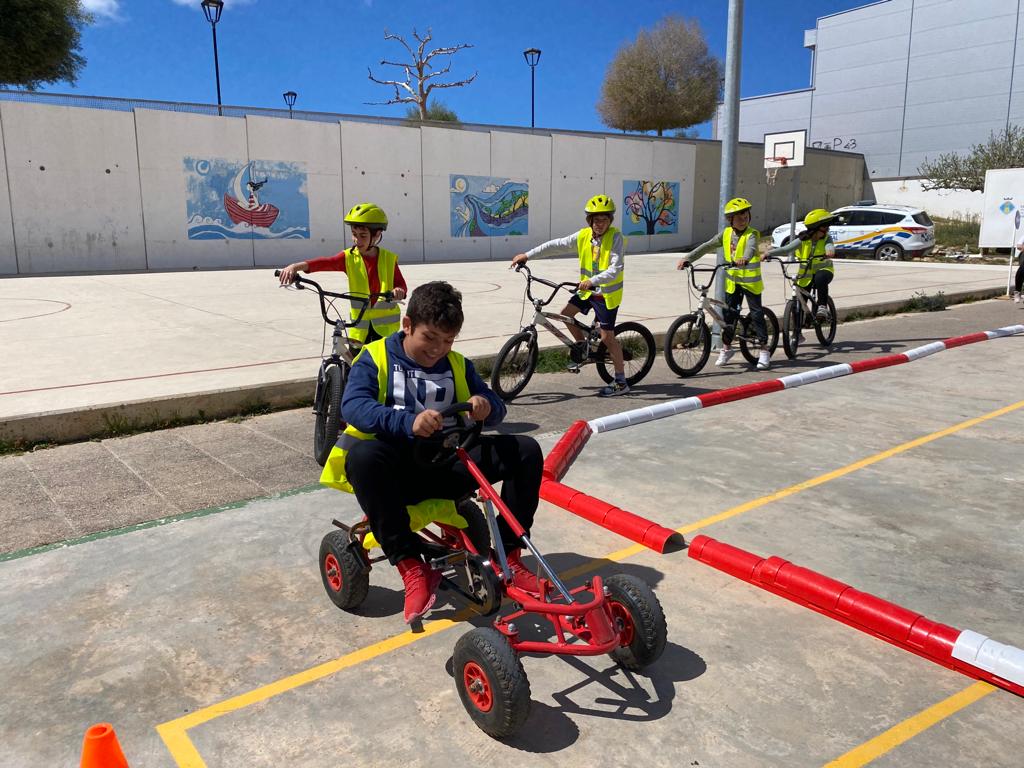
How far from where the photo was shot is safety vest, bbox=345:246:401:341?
5676 mm

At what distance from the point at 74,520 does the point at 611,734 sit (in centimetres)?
335

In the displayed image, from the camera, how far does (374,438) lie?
130 inches

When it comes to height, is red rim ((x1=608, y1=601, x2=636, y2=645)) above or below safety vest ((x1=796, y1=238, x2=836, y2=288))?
below

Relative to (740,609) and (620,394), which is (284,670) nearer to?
(740,609)

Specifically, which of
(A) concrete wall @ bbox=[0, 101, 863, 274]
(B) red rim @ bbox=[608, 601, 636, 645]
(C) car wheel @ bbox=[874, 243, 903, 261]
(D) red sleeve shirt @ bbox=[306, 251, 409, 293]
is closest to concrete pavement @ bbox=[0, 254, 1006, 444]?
(D) red sleeve shirt @ bbox=[306, 251, 409, 293]

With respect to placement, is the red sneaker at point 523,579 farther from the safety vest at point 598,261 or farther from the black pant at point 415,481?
the safety vest at point 598,261

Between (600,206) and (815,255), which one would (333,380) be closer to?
(600,206)

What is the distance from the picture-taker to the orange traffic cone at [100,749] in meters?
2.03

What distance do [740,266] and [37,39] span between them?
32.0 meters

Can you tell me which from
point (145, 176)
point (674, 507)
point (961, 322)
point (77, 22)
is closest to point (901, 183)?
point (961, 322)

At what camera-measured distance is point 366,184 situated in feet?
85.0

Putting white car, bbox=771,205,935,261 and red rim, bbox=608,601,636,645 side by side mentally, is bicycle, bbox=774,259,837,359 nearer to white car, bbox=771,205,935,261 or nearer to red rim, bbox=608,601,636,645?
red rim, bbox=608,601,636,645

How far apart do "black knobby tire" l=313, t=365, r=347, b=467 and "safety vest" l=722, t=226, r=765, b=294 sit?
5.17 metres

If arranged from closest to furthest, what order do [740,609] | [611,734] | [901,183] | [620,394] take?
1. [611,734]
2. [740,609]
3. [620,394]
4. [901,183]
